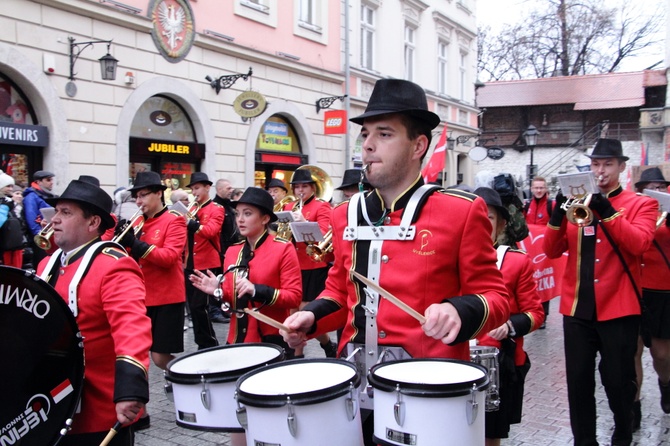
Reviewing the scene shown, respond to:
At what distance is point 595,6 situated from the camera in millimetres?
38344

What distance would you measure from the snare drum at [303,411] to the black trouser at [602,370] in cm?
268

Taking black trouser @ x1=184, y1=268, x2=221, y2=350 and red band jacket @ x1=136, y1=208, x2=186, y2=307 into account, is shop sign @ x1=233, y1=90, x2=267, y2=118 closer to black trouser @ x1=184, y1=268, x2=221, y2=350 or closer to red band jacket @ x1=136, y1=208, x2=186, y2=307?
black trouser @ x1=184, y1=268, x2=221, y2=350

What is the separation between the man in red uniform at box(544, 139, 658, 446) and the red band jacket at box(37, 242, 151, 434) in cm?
306

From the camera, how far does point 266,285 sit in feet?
15.5

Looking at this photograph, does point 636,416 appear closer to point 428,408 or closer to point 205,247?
point 428,408

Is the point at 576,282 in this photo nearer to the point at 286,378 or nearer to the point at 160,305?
the point at 286,378

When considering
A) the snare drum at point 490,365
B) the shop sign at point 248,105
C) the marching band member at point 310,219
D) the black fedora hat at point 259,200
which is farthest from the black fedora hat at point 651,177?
the shop sign at point 248,105

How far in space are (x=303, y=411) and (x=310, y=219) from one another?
22.7ft

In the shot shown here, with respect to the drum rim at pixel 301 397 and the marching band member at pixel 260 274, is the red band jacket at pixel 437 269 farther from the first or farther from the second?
the marching band member at pixel 260 274

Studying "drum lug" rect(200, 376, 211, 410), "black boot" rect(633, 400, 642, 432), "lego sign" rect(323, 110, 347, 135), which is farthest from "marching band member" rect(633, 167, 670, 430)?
"lego sign" rect(323, 110, 347, 135)

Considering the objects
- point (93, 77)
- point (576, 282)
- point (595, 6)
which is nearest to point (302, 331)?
point (576, 282)

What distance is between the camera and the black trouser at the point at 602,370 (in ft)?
14.9

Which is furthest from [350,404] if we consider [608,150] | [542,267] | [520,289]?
[542,267]

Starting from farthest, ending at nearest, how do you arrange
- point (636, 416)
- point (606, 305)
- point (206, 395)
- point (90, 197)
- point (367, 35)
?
point (367, 35) → point (636, 416) → point (606, 305) → point (90, 197) → point (206, 395)
